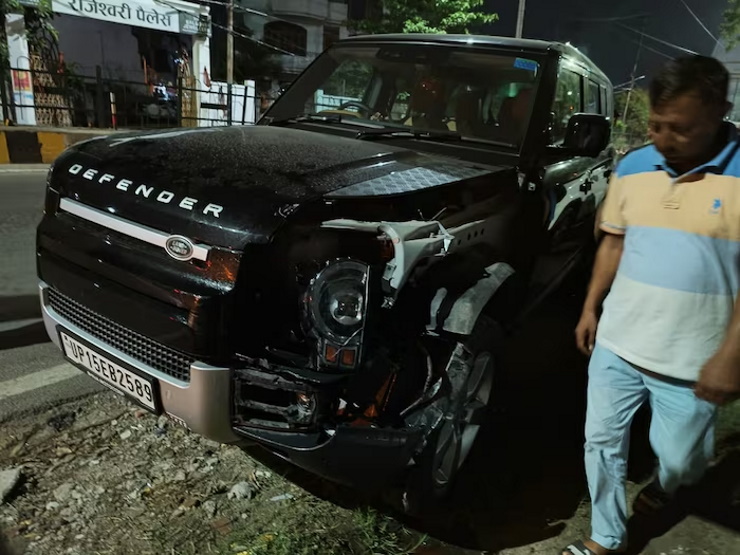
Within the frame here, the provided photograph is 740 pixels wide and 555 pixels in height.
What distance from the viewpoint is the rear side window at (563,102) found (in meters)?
3.40

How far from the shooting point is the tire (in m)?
2.29

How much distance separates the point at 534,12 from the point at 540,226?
35.3m

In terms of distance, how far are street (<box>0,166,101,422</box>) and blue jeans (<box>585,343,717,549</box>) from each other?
2.64 meters

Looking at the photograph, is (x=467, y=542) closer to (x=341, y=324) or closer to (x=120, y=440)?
(x=341, y=324)

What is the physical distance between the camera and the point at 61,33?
1766cm

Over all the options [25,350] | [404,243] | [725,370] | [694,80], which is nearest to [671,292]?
[725,370]

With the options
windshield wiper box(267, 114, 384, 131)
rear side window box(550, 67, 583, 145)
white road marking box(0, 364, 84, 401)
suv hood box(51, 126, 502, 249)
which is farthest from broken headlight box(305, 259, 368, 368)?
white road marking box(0, 364, 84, 401)

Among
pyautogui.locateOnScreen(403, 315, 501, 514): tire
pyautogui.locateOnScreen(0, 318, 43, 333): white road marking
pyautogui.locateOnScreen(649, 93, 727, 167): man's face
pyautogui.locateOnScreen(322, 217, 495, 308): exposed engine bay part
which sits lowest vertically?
pyautogui.locateOnScreen(0, 318, 43, 333): white road marking

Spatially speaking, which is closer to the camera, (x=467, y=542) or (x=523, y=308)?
(x=467, y=542)

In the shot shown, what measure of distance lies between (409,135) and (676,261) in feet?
5.56

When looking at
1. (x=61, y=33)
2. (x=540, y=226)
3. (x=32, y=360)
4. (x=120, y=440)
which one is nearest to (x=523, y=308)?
(x=540, y=226)

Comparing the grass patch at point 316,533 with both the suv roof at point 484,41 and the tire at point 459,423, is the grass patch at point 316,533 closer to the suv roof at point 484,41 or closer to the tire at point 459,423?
the tire at point 459,423

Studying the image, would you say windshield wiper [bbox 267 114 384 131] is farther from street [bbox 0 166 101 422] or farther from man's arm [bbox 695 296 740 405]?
man's arm [bbox 695 296 740 405]

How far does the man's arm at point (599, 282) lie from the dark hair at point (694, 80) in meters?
0.55
